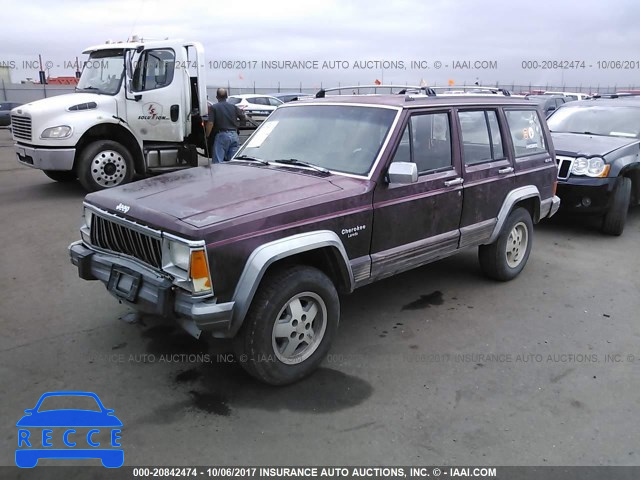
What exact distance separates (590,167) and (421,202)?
4300mm

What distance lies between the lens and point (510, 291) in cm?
538

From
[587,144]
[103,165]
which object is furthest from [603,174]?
[103,165]

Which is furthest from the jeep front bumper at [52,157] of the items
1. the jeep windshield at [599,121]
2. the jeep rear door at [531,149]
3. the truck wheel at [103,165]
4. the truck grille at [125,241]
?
the jeep windshield at [599,121]

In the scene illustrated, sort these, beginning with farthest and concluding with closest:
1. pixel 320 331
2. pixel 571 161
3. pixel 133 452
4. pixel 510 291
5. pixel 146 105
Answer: pixel 146 105
pixel 571 161
pixel 510 291
pixel 320 331
pixel 133 452

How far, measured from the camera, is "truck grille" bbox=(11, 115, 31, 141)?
8656 millimetres

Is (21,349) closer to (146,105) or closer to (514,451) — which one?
(514,451)

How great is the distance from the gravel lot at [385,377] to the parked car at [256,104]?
52.2ft

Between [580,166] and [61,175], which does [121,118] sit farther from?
[580,166]

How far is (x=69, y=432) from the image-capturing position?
308cm

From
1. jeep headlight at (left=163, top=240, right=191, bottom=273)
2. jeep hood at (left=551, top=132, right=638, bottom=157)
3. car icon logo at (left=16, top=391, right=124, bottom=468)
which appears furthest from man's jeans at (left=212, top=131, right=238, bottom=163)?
car icon logo at (left=16, top=391, right=124, bottom=468)

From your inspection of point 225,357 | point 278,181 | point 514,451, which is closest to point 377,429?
point 514,451

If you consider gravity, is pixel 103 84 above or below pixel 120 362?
above

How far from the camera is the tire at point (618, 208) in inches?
289

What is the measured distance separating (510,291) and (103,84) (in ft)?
25.7
